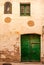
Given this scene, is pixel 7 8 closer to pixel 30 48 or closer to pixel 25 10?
pixel 25 10

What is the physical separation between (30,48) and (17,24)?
1.83 m

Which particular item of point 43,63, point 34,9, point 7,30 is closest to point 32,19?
point 34,9

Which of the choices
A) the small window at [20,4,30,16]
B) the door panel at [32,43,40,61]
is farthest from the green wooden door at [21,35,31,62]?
the small window at [20,4,30,16]

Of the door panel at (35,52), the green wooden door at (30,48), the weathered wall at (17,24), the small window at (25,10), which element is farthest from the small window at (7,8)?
the door panel at (35,52)

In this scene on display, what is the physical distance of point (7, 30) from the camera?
52.9ft

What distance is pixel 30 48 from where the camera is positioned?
16.3 meters

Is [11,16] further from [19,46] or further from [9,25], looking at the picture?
[19,46]

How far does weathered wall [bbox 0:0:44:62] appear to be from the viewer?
52.4ft

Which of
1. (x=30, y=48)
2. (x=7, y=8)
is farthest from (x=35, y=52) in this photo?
(x=7, y=8)

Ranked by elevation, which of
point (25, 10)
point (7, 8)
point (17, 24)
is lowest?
point (17, 24)

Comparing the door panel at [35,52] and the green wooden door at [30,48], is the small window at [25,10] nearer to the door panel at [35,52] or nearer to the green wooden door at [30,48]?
the green wooden door at [30,48]

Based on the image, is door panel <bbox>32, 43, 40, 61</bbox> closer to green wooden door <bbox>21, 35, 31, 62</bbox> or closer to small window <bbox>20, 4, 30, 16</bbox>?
green wooden door <bbox>21, 35, 31, 62</bbox>

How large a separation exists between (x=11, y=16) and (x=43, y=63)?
3733 millimetres

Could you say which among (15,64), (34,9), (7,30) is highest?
(34,9)
